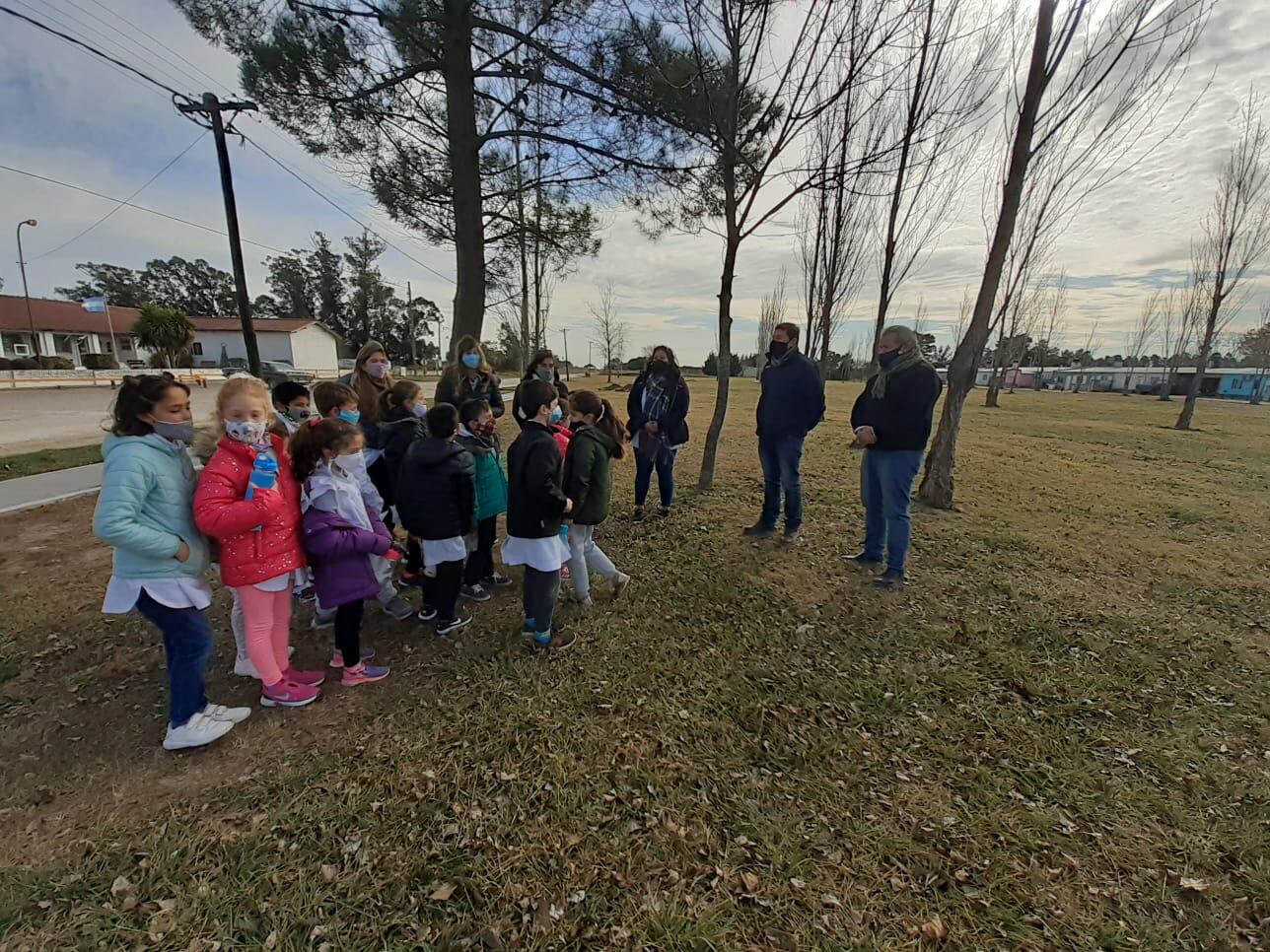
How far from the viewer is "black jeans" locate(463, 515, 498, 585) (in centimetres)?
398

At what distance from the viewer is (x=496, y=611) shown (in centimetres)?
378

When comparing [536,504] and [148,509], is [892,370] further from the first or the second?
[148,509]

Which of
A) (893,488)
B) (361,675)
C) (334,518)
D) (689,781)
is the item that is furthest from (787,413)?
(361,675)

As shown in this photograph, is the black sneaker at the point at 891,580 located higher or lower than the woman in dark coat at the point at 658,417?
lower

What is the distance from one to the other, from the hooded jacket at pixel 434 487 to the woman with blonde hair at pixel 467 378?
52.0 inches

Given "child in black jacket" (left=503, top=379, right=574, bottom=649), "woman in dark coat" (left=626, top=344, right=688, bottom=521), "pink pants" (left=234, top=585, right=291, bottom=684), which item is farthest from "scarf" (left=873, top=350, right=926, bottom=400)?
"pink pants" (left=234, top=585, right=291, bottom=684)

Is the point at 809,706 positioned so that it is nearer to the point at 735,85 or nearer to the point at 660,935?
the point at 660,935

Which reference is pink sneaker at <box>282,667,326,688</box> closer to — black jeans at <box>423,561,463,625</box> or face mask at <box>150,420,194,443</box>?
black jeans at <box>423,561,463,625</box>

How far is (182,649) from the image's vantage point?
7.68 feet

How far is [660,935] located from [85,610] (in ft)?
14.3

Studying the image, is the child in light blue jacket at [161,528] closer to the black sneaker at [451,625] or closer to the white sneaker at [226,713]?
the white sneaker at [226,713]

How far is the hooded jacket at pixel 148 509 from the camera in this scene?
6.75 ft

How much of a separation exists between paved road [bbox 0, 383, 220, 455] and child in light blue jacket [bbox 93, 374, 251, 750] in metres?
4.96

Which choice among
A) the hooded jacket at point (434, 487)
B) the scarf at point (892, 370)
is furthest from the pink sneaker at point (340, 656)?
the scarf at point (892, 370)
